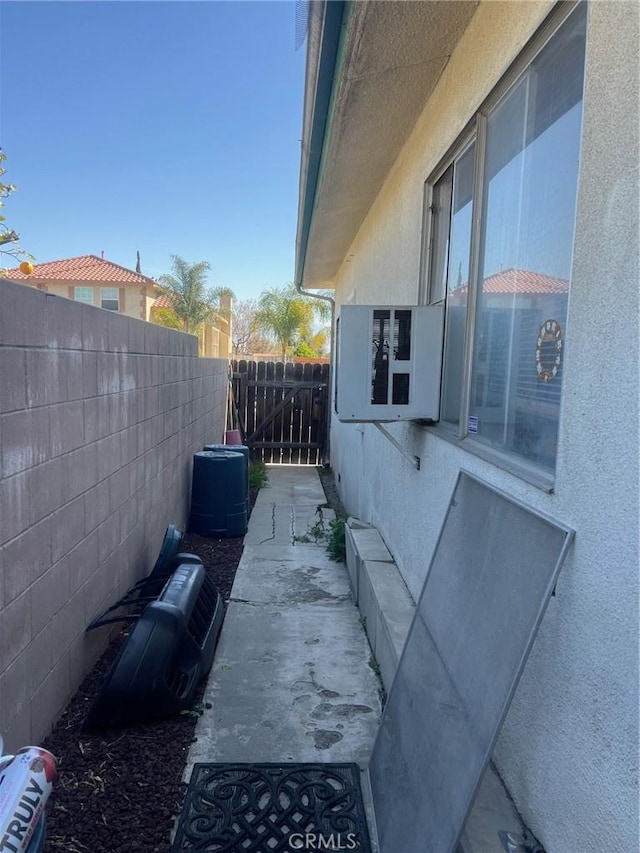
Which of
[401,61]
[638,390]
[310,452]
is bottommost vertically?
[310,452]

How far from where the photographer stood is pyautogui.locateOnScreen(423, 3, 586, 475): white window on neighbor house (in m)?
1.83

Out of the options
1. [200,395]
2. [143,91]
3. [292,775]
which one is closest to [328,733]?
[292,775]

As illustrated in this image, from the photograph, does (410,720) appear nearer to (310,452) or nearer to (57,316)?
(57,316)

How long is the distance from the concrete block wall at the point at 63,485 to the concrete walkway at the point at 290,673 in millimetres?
792

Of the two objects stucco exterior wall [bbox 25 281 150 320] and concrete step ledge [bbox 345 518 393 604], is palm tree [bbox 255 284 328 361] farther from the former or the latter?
concrete step ledge [bbox 345 518 393 604]

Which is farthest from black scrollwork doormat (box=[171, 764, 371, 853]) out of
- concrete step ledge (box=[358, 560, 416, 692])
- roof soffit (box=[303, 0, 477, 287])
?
roof soffit (box=[303, 0, 477, 287])

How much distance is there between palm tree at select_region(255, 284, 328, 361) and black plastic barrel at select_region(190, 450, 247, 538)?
20.8 meters

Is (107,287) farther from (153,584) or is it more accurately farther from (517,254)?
(517,254)

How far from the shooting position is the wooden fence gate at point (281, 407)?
11.5 m

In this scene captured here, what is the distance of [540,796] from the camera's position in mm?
1750

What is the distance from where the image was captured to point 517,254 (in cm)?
221

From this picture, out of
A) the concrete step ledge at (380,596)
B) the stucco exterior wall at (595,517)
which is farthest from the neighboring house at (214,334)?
the stucco exterior wall at (595,517)

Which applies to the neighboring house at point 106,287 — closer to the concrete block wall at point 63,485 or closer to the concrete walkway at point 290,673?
the concrete walkway at point 290,673

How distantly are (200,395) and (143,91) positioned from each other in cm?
865
